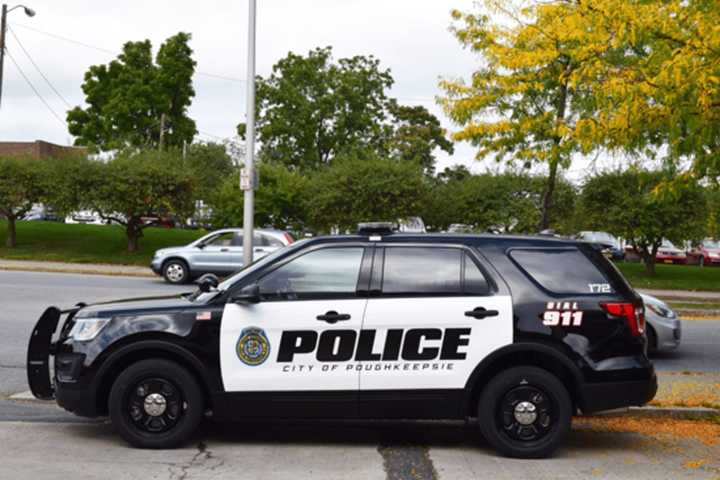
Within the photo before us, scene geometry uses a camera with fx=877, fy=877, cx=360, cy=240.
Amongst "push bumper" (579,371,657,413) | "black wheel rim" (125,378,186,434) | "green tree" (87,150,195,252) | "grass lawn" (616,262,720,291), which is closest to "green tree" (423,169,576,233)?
"grass lawn" (616,262,720,291)

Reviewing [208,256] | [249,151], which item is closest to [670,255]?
[208,256]

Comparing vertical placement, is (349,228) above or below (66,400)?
above

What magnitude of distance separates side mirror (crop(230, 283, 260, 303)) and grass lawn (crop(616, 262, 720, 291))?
73.6 ft

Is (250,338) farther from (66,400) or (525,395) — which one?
(525,395)

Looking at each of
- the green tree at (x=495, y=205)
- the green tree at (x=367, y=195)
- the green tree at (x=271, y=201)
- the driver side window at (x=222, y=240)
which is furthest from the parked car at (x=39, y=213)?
the green tree at (x=495, y=205)

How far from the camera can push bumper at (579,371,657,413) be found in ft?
21.7

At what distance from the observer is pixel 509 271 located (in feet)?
22.2

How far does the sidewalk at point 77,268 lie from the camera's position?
2544cm

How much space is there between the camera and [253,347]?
A: 6.61 metres

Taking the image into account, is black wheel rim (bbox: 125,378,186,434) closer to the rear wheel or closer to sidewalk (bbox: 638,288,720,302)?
the rear wheel

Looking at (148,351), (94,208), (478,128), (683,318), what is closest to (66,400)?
(148,351)

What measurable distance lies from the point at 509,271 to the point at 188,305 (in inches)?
97.9

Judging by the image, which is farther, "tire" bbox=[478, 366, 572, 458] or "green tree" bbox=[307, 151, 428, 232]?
"green tree" bbox=[307, 151, 428, 232]

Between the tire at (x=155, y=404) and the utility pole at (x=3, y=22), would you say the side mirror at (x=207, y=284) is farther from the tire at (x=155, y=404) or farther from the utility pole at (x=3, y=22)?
the utility pole at (x=3, y=22)
